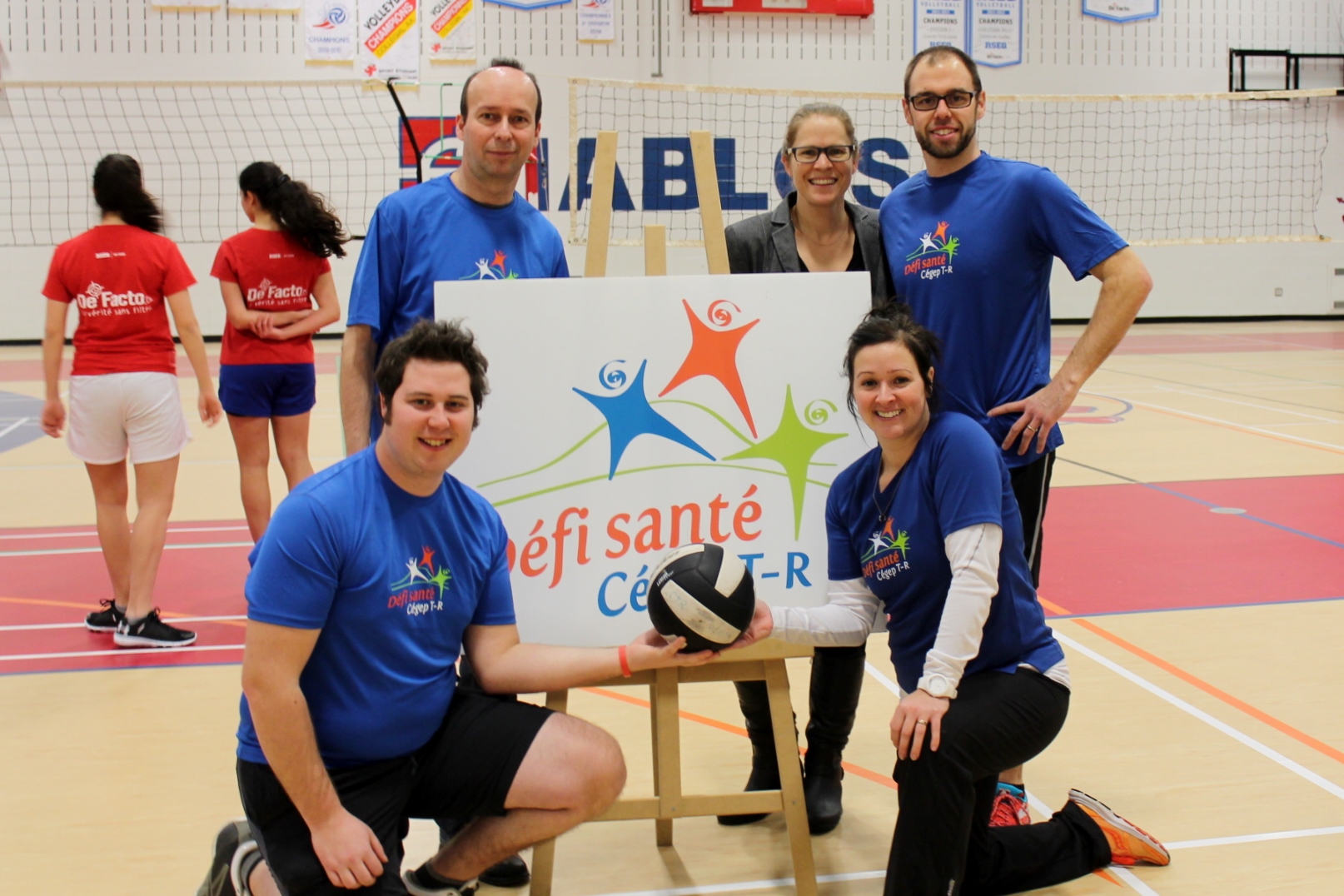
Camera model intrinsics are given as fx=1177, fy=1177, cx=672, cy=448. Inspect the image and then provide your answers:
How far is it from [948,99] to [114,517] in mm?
3519

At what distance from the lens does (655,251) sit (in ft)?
10.2

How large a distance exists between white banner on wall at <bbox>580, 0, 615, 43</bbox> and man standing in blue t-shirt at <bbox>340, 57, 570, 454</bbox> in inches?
466

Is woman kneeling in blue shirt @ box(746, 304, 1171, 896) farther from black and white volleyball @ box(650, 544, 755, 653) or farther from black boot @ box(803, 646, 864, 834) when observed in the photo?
black boot @ box(803, 646, 864, 834)

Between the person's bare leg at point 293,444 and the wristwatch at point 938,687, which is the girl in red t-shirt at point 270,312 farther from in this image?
the wristwatch at point 938,687

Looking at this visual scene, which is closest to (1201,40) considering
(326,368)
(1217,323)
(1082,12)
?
(1082,12)

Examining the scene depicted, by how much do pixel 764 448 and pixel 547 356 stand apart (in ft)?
1.91

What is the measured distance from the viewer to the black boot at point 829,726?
3.13 meters

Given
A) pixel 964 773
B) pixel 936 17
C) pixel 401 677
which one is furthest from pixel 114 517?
pixel 936 17

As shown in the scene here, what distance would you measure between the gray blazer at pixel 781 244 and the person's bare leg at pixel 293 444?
8.54 feet

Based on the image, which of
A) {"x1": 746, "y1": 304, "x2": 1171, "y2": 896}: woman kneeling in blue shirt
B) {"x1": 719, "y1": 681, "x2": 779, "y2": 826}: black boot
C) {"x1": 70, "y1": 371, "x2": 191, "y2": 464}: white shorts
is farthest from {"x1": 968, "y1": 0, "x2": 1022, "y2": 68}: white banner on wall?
{"x1": 746, "y1": 304, "x2": 1171, "y2": 896}: woman kneeling in blue shirt

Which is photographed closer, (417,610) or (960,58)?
(417,610)

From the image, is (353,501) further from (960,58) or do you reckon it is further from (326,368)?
(326,368)

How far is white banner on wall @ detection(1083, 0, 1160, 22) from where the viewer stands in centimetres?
1522

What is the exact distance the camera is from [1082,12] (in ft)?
50.1
